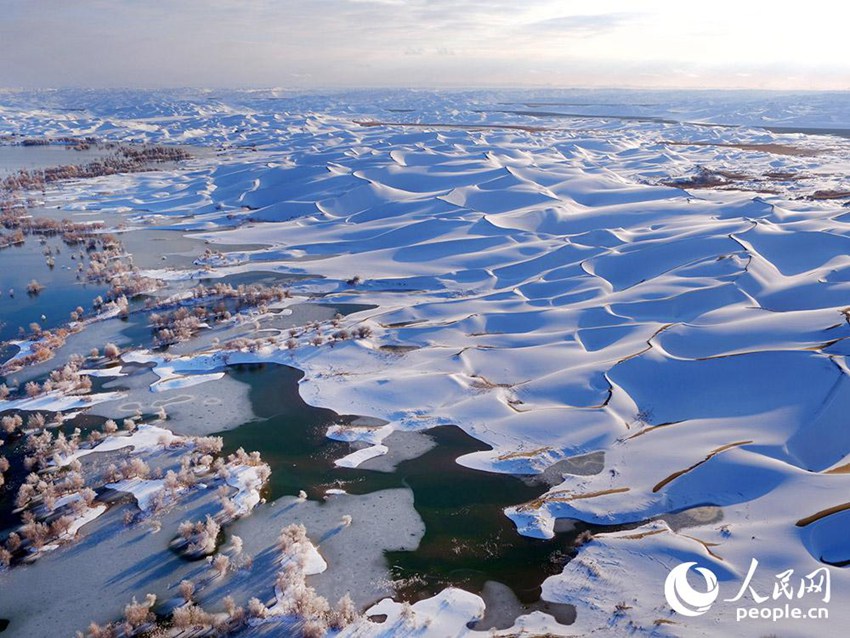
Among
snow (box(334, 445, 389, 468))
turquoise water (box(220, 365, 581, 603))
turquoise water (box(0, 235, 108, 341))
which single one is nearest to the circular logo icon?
turquoise water (box(220, 365, 581, 603))

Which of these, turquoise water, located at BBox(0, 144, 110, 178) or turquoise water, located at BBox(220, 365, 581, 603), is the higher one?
turquoise water, located at BBox(0, 144, 110, 178)

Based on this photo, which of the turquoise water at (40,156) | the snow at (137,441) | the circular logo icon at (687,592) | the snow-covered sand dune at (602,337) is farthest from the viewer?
the turquoise water at (40,156)

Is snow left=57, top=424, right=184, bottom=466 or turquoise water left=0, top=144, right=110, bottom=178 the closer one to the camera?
snow left=57, top=424, right=184, bottom=466

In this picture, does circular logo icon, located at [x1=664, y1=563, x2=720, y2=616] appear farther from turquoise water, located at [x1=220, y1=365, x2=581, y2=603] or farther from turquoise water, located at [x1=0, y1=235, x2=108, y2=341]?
turquoise water, located at [x1=0, y1=235, x2=108, y2=341]

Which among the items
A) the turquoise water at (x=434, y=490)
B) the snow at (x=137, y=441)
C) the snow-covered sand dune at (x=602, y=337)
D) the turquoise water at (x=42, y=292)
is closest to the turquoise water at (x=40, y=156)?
the snow-covered sand dune at (x=602, y=337)

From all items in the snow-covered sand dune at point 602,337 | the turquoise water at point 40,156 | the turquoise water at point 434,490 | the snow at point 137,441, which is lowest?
the turquoise water at point 434,490

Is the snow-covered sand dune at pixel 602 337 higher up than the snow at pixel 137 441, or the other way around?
the snow-covered sand dune at pixel 602 337

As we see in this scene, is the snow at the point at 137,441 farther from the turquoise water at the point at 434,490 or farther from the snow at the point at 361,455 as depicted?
the snow at the point at 361,455

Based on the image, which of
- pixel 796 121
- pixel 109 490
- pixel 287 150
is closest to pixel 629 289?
pixel 109 490
